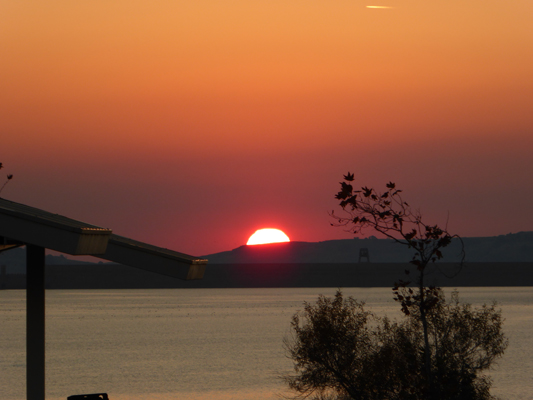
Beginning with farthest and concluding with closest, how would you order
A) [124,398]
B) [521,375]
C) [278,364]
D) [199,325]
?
[199,325], [278,364], [521,375], [124,398]

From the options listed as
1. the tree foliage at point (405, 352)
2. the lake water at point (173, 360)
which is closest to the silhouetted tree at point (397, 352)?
the tree foliage at point (405, 352)

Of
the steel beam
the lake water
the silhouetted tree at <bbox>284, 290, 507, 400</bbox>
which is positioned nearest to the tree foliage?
the silhouetted tree at <bbox>284, 290, 507, 400</bbox>

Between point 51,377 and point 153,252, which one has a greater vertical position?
point 153,252

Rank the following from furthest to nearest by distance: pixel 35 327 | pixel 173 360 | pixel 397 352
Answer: pixel 173 360 → pixel 397 352 → pixel 35 327

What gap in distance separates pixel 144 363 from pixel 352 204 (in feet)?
161

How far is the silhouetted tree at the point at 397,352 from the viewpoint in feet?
62.3

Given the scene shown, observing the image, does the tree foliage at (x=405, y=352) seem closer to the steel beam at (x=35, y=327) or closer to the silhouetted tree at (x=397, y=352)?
the silhouetted tree at (x=397, y=352)

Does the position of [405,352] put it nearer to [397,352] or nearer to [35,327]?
[397,352]

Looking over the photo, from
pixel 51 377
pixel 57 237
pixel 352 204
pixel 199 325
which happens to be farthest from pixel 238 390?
pixel 199 325

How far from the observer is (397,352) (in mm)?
20156

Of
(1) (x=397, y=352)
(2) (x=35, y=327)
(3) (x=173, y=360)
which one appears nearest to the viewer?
(2) (x=35, y=327)

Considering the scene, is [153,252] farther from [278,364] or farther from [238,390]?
[278,364]

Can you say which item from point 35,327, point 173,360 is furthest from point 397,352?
point 173,360

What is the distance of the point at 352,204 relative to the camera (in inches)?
623
